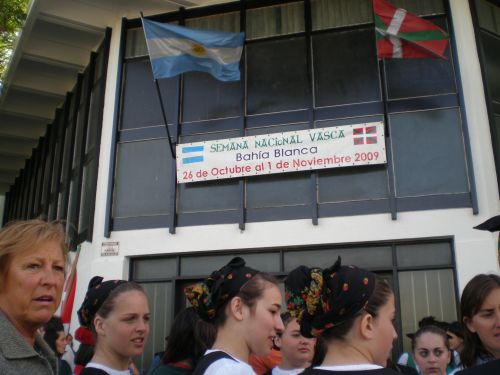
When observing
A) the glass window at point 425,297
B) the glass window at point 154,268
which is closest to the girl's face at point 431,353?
the glass window at point 425,297

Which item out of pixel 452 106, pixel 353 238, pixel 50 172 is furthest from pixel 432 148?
pixel 50 172

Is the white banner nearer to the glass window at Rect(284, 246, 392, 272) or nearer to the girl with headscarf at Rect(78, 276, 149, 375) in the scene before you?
the glass window at Rect(284, 246, 392, 272)

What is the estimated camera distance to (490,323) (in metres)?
3.01

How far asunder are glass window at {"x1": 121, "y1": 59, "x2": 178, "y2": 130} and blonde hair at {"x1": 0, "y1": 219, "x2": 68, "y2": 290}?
8.98 meters

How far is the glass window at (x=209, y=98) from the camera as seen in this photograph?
35.4 ft

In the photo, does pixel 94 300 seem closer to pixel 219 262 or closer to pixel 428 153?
pixel 219 262

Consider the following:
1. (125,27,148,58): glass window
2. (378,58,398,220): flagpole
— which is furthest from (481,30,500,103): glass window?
(125,27,148,58): glass window

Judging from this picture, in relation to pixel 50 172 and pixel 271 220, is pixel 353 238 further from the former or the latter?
pixel 50 172

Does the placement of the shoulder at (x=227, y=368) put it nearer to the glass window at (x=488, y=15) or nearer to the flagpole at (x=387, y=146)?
the flagpole at (x=387, y=146)

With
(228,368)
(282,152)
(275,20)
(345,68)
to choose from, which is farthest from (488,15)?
(228,368)

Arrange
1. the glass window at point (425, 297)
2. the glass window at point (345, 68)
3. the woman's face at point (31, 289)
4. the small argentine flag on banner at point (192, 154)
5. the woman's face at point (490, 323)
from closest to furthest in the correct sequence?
1. the woman's face at point (31, 289)
2. the woman's face at point (490, 323)
3. the glass window at point (425, 297)
4. the glass window at point (345, 68)
5. the small argentine flag on banner at point (192, 154)

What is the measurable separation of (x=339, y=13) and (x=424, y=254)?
16.2 ft

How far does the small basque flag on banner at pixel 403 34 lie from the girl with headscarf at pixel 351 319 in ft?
25.3

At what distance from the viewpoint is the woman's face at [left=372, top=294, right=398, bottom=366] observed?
2217mm
